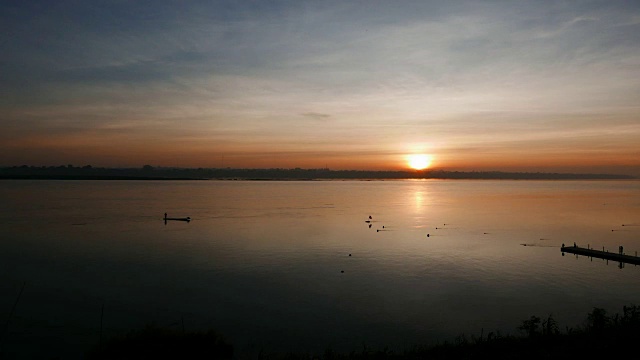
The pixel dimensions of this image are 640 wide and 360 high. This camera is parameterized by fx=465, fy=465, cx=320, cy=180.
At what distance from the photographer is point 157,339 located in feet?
49.5

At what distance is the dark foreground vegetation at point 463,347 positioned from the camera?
1211 cm

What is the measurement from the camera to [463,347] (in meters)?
13.6

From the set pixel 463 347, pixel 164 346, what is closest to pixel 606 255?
pixel 463 347

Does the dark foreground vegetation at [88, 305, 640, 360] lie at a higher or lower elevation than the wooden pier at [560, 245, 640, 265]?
higher

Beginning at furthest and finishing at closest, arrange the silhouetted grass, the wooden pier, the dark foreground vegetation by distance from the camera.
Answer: the wooden pier
the silhouetted grass
the dark foreground vegetation

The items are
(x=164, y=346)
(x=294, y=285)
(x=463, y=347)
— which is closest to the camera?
(x=463, y=347)

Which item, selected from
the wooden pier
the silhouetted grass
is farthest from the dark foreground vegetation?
the wooden pier

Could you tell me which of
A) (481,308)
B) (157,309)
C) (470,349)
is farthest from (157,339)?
(481,308)

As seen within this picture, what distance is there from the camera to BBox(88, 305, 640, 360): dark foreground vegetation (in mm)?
12109

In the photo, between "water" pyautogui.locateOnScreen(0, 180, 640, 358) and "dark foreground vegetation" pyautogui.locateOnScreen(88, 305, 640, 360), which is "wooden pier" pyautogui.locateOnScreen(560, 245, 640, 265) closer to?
"water" pyautogui.locateOnScreen(0, 180, 640, 358)

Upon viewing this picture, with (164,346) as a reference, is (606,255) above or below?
below

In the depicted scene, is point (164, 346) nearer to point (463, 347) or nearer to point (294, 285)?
point (463, 347)

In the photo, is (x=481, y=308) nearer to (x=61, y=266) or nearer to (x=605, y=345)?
(x=605, y=345)

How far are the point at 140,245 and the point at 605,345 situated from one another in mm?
36718
